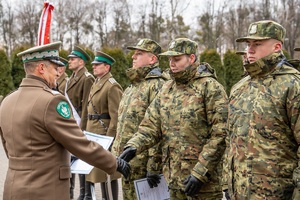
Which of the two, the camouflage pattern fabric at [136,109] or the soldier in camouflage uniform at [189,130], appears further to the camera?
the camouflage pattern fabric at [136,109]

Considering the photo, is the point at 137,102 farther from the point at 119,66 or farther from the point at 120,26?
the point at 120,26

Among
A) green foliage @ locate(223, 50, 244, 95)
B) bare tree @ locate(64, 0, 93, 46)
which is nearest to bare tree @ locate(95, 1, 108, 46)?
bare tree @ locate(64, 0, 93, 46)

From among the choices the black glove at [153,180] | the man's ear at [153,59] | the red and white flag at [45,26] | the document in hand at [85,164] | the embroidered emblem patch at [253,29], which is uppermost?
the red and white flag at [45,26]

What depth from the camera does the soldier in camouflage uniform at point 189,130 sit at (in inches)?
161

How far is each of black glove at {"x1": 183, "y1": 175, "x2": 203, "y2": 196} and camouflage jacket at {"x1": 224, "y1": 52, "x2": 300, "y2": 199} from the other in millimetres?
506

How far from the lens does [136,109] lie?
523cm

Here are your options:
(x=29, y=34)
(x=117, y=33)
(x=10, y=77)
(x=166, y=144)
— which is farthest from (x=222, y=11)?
(x=166, y=144)

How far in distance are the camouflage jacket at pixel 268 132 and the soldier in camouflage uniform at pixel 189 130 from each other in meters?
0.56

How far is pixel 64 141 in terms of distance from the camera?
11.1 ft

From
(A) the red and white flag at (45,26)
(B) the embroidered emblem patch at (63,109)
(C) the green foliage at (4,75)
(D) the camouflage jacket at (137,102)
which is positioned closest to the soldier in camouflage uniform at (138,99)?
(D) the camouflage jacket at (137,102)

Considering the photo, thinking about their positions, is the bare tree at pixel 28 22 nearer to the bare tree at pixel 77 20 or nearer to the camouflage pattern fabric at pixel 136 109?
the bare tree at pixel 77 20

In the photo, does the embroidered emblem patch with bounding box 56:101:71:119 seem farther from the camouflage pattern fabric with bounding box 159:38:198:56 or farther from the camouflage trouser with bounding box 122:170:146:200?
the camouflage trouser with bounding box 122:170:146:200

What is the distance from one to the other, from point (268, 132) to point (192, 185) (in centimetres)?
94

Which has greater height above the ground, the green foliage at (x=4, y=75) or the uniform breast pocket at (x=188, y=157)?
the green foliage at (x=4, y=75)
